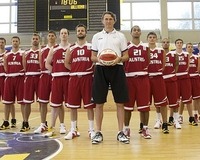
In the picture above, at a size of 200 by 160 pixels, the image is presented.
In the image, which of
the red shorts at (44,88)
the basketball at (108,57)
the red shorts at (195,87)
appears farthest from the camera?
the red shorts at (195,87)

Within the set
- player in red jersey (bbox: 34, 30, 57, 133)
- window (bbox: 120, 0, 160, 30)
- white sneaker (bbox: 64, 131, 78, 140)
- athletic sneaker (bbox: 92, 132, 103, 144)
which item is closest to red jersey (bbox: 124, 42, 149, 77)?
athletic sneaker (bbox: 92, 132, 103, 144)

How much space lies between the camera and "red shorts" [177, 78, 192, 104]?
5410mm

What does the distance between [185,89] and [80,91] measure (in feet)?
7.52

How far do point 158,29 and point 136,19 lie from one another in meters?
1.12

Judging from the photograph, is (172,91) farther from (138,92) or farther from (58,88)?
(58,88)

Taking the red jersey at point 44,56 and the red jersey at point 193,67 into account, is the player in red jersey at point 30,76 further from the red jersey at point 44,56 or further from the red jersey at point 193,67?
the red jersey at point 193,67

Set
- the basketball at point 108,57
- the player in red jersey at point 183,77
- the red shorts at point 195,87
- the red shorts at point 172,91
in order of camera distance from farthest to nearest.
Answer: the red shorts at point 195,87
the player in red jersey at point 183,77
the red shorts at point 172,91
the basketball at point 108,57

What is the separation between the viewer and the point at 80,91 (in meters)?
4.13

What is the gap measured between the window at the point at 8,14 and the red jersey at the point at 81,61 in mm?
9559

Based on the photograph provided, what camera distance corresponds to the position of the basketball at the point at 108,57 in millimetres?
3576

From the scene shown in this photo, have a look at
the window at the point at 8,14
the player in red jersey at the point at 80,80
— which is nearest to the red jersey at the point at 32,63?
the player in red jersey at the point at 80,80

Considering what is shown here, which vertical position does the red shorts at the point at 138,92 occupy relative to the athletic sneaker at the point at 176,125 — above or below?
above

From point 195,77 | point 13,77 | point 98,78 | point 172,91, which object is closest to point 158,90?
point 172,91

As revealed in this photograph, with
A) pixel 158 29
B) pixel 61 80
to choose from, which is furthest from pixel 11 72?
pixel 158 29
